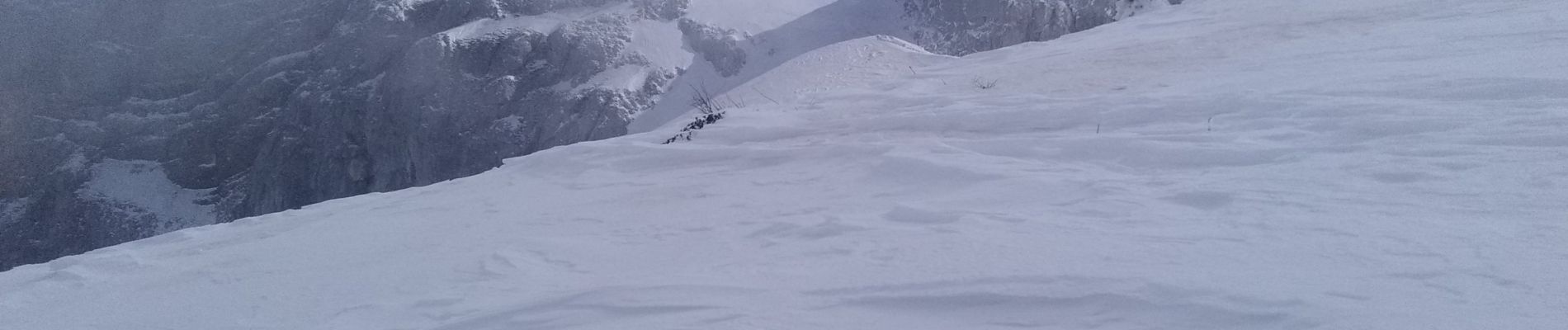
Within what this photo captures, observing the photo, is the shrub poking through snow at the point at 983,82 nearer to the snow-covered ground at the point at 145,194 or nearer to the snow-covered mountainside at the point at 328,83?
the snow-covered mountainside at the point at 328,83

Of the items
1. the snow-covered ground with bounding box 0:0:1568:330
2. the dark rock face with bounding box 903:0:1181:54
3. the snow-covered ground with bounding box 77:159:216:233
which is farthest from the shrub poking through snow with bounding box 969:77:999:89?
the snow-covered ground with bounding box 77:159:216:233

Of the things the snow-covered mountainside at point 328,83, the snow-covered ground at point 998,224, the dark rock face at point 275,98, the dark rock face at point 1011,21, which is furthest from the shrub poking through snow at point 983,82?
the dark rock face at point 275,98

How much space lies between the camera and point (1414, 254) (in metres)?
3.13

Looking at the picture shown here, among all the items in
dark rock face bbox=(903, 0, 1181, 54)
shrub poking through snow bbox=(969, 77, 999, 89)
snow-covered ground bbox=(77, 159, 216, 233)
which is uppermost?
dark rock face bbox=(903, 0, 1181, 54)

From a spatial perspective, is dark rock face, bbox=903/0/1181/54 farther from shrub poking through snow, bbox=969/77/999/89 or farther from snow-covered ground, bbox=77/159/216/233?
snow-covered ground, bbox=77/159/216/233

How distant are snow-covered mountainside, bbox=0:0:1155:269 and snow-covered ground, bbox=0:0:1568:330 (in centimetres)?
1337

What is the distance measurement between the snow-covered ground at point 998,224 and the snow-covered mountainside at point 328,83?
43.9ft

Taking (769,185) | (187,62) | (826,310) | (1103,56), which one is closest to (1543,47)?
(1103,56)

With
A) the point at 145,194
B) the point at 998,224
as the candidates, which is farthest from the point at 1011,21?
the point at 145,194

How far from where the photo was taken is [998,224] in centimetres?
395

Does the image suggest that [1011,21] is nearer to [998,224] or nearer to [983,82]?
[983,82]

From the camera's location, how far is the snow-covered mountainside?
923 inches

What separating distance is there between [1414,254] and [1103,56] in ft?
19.8

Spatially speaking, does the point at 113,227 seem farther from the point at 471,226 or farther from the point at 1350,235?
the point at 1350,235
